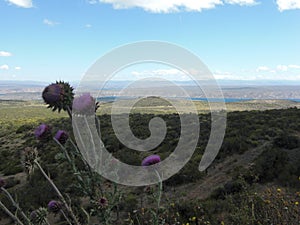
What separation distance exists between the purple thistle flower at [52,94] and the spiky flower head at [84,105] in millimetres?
161

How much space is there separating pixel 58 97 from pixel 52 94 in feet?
0.34

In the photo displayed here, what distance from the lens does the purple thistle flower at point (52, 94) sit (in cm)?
263

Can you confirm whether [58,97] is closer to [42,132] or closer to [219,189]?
[42,132]

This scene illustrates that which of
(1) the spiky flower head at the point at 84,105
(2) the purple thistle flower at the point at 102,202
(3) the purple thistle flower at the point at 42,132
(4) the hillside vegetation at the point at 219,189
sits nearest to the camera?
(2) the purple thistle flower at the point at 102,202

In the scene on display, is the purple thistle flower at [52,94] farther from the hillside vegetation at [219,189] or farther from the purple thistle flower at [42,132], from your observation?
the hillside vegetation at [219,189]

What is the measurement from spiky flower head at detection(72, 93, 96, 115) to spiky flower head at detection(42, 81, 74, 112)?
0.26 ft

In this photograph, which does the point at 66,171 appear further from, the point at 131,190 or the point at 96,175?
the point at 96,175

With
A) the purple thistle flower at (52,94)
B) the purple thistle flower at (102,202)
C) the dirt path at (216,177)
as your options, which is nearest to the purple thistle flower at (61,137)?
the purple thistle flower at (52,94)

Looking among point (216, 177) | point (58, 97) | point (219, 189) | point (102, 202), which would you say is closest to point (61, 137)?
point (58, 97)

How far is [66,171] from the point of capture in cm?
1387

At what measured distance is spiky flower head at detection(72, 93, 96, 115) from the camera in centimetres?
262

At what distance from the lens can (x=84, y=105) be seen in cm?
262

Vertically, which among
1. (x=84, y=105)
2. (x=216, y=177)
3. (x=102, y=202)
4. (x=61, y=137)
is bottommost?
(x=216, y=177)

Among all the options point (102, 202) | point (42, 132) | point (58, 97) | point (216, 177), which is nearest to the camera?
point (102, 202)
